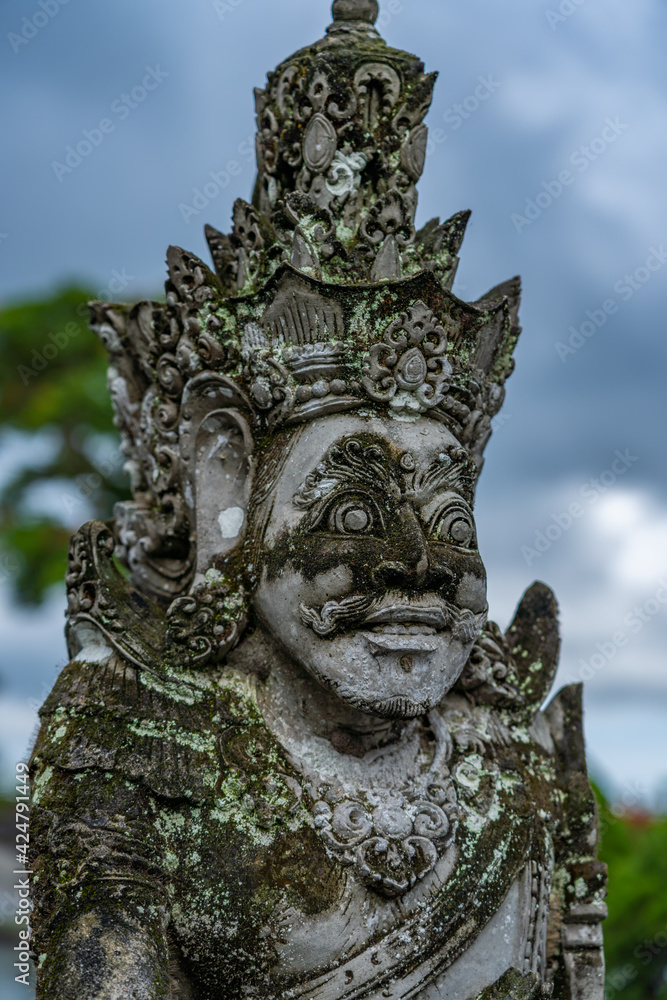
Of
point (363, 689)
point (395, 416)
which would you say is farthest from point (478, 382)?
point (363, 689)

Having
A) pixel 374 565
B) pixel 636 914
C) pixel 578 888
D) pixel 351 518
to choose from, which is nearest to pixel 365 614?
pixel 374 565

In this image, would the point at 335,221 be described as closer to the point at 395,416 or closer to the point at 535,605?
the point at 395,416

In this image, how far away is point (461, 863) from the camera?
4.26 metres

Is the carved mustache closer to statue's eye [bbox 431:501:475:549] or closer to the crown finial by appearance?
statue's eye [bbox 431:501:475:549]

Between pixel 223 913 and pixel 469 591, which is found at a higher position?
pixel 469 591

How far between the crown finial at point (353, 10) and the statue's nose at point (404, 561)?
2.70 metres

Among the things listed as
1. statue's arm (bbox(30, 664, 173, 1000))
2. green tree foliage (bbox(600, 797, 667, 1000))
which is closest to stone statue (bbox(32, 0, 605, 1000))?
statue's arm (bbox(30, 664, 173, 1000))

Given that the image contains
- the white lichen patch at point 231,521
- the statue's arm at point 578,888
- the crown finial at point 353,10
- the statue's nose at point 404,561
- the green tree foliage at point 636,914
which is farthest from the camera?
the green tree foliage at point 636,914

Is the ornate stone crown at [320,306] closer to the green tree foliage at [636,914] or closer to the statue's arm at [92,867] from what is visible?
the statue's arm at [92,867]

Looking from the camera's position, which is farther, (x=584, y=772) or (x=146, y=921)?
(x=584, y=772)

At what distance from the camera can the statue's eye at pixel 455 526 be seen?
431 centimetres

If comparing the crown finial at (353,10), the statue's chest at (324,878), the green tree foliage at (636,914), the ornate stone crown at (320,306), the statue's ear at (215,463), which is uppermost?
the crown finial at (353,10)

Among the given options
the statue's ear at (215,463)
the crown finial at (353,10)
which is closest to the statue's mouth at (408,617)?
the statue's ear at (215,463)

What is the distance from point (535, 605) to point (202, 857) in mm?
2074
